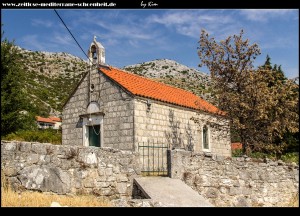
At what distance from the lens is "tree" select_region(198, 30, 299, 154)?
568 inches

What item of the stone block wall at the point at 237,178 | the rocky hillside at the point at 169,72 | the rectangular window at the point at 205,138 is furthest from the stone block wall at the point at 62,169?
the rocky hillside at the point at 169,72

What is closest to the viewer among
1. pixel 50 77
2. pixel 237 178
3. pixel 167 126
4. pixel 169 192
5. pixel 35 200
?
pixel 35 200

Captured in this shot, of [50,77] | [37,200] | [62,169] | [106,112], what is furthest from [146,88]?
[50,77]

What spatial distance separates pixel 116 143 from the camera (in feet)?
52.4

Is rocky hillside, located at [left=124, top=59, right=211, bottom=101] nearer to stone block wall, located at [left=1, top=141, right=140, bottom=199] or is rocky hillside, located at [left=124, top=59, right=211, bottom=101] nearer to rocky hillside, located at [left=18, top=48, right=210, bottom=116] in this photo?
rocky hillside, located at [left=18, top=48, right=210, bottom=116]

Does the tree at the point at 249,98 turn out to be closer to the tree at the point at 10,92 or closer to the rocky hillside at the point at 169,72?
the tree at the point at 10,92

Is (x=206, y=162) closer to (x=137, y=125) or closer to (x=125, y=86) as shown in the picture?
(x=137, y=125)

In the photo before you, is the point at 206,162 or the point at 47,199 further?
the point at 206,162

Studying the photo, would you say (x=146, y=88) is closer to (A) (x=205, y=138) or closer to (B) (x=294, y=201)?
(A) (x=205, y=138)

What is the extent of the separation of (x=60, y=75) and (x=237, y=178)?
6394 cm

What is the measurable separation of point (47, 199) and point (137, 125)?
791 cm

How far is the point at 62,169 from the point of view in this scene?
29.9 ft
